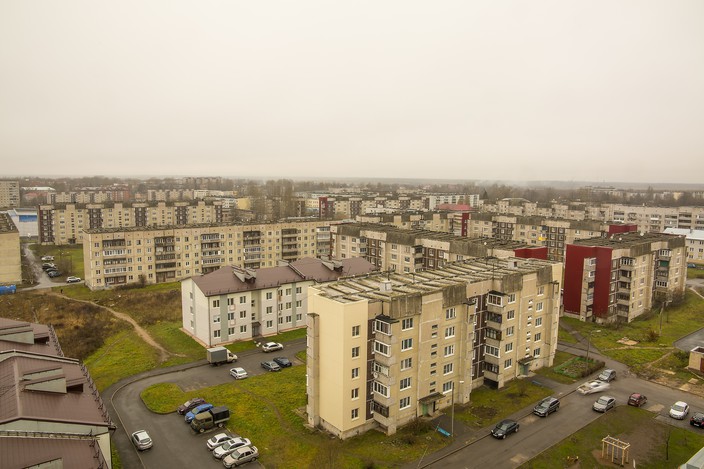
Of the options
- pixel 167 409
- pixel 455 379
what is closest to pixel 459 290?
pixel 455 379

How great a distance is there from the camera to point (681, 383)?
4441 centimetres

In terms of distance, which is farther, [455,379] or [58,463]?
[455,379]

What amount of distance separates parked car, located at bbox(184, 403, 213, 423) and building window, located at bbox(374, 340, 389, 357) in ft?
46.2

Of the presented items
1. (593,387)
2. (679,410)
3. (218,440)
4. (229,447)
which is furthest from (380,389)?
(679,410)

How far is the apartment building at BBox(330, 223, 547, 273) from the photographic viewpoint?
60688mm

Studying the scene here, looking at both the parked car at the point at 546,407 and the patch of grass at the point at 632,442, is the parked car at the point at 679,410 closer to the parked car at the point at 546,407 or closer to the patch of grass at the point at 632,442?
the patch of grass at the point at 632,442

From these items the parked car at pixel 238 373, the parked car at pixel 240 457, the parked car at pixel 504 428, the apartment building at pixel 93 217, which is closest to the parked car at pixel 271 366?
the parked car at pixel 238 373

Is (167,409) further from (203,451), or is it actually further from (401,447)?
(401,447)

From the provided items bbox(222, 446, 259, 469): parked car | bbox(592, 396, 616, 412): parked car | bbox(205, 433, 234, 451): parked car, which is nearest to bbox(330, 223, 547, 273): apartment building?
bbox(592, 396, 616, 412): parked car

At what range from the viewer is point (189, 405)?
37531 millimetres

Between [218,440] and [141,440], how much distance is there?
5.18 m

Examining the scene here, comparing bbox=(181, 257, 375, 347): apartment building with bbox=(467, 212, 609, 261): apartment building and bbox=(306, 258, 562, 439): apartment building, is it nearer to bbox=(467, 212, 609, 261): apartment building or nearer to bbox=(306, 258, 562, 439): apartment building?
bbox=(306, 258, 562, 439): apartment building

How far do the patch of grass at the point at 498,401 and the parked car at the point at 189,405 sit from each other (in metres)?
20.6

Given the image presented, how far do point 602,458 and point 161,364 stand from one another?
3907 centimetres
